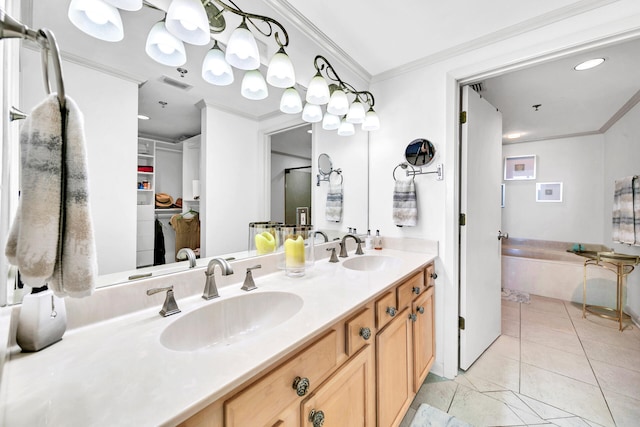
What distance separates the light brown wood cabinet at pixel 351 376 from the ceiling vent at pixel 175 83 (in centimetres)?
113

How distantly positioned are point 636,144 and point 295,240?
3.64 metres

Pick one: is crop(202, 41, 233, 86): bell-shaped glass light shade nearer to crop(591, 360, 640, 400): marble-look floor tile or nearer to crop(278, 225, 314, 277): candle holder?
crop(278, 225, 314, 277): candle holder

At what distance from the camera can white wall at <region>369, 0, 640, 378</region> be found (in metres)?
1.53

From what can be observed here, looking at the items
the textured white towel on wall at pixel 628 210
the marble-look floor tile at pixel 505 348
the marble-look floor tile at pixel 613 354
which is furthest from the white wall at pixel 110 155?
the textured white towel on wall at pixel 628 210

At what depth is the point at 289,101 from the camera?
149 cm

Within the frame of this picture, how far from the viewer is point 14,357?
0.63 meters

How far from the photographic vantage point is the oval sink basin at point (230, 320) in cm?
86

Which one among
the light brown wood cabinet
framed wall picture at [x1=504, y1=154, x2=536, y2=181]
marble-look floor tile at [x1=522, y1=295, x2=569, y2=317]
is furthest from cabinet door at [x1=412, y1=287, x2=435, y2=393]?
framed wall picture at [x1=504, y1=154, x2=536, y2=181]

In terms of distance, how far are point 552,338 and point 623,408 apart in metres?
0.85

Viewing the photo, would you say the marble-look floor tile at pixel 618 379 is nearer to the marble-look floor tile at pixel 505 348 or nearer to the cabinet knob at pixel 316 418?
the marble-look floor tile at pixel 505 348

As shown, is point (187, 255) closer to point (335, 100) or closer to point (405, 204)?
point (335, 100)

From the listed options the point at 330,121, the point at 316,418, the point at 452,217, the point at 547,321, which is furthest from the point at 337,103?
the point at 547,321

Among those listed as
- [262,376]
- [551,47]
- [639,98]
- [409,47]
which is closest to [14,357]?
[262,376]

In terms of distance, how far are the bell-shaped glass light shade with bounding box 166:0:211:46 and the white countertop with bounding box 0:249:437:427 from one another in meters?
1.03
